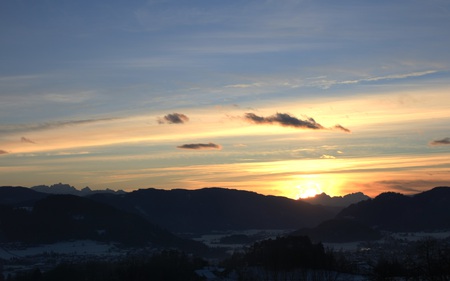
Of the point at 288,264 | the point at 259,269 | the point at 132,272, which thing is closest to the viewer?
the point at 132,272

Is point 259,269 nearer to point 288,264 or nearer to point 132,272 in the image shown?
point 288,264

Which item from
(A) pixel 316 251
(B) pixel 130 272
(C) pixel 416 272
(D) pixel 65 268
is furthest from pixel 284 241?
(C) pixel 416 272

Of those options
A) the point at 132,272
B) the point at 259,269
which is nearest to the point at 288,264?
the point at 259,269

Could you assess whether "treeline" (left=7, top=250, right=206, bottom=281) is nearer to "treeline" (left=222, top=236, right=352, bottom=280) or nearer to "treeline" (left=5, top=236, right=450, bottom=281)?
"treeline" (left=5, top=236, right=450, bottom=281)

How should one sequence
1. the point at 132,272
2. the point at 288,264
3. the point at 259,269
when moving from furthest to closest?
1. the point at 259,269
2. the point at 288,264
3. the point at 132,272

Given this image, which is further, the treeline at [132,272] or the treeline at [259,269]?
the treeline at [132,272]

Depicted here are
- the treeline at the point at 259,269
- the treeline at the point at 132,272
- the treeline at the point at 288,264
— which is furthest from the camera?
the treeline at the point at 132,272

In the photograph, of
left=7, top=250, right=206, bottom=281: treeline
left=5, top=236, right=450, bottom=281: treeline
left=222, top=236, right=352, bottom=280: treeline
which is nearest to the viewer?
left=222, top=236, right=352, bottom=280: treeline

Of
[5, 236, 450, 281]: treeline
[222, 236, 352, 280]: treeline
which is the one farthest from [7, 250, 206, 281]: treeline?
[222, 236, 352, 280]: treeline

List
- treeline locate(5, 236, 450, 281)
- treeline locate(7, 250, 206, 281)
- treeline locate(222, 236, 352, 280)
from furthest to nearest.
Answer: treeline locate(7, 250, 206, 281) < treeline locate(5, 236, 450, 281) < treeline locate(222, 236, 352, 280)

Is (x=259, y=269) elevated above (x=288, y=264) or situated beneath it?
situated beneath

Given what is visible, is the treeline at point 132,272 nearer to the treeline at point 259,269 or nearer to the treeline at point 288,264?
the treeline at point 259,269

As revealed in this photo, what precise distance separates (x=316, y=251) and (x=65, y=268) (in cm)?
5012

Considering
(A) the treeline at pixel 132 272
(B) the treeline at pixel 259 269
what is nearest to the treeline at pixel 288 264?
(B) the treeline at pixel 259 269
